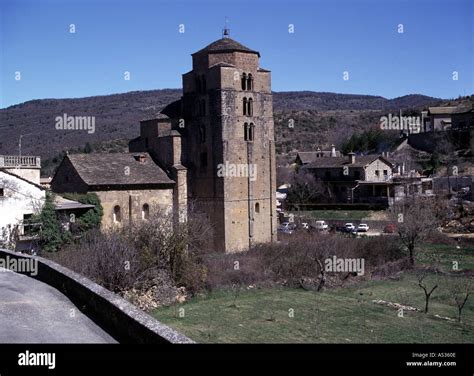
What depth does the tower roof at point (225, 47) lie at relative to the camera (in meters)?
40.4

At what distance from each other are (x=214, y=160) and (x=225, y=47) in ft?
25.5

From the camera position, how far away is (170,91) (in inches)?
6663

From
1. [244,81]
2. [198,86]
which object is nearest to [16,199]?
[198,86]

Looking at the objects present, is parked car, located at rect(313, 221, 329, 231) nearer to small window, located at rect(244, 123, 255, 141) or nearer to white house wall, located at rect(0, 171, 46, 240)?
small window, located at rect(244, 123, 255, 141)

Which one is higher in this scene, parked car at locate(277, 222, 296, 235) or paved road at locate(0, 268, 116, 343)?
paved road at locate(0, 268, 116, 343)

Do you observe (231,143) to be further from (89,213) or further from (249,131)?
(89,213)

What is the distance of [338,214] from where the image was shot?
57.9m

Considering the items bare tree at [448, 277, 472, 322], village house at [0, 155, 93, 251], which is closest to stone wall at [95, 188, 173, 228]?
village house at [0, 155, 93, 251]

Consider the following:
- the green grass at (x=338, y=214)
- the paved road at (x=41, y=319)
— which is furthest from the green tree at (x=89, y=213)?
the green grass at (x=338, y=214)

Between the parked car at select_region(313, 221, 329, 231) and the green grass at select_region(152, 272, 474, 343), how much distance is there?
14303 millimetres

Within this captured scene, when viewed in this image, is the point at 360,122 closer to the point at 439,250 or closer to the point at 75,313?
the point at 439,250

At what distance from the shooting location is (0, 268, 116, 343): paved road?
11.8m

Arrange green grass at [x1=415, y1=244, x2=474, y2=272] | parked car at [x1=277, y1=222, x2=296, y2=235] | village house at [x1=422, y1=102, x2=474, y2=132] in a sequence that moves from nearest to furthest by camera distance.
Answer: green grass at [x1=415, y1=244, x2=474, y2=272]
parked car at [x1=277, y1=222, x2=296, y2=235]
village house at [x1=422, y1=102, x2=474, y2=132]
